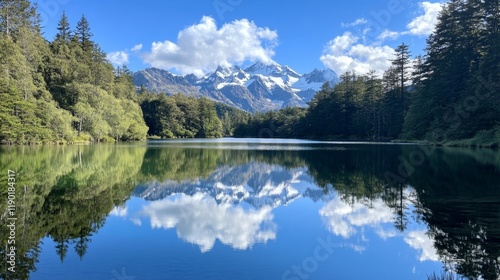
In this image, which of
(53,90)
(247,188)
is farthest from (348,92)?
(247,188)

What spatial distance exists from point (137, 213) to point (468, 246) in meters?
9.39

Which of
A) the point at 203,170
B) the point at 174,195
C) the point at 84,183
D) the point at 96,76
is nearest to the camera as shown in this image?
the point at 174,195

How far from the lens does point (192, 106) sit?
13588 cm

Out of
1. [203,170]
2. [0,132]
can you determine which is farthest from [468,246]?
[0,132]

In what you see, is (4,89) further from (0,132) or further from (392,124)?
(392,124)

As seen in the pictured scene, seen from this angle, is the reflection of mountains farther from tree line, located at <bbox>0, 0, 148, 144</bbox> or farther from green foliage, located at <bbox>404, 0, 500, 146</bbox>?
tree line, located at <bbox>0, 0, 148, 144</bbox>

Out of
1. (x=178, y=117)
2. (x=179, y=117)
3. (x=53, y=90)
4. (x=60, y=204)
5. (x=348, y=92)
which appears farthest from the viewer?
(x=179, y=117)

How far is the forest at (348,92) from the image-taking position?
4422 centimetres

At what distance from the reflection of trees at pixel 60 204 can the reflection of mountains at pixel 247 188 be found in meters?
1.65

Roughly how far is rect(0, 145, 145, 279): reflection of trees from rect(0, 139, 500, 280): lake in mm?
40

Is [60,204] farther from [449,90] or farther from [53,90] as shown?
[53,90]

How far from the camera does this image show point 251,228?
10609mm

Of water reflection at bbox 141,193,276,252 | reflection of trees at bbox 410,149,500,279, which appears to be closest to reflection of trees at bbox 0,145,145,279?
water reflection at bbox 141,193,276,252

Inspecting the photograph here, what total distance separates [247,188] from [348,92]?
93.4 meters
